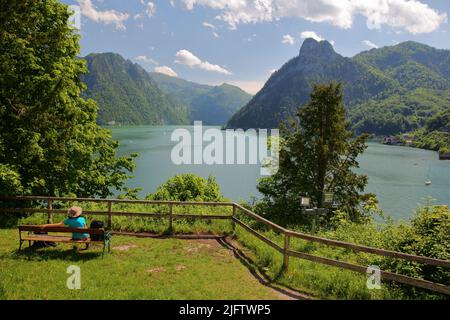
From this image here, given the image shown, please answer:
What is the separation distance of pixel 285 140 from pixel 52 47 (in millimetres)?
15172

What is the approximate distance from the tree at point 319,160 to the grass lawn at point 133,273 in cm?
1252

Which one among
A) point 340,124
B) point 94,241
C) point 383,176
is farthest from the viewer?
point 383,176

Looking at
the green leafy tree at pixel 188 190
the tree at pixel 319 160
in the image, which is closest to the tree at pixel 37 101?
the green leafy tree at pixel 188 190

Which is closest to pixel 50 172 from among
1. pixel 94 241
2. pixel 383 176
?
pixel 94 241

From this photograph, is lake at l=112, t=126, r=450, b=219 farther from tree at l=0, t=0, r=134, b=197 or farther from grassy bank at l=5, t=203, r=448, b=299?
grassy bank at l=5, t=203, r=448, b=299

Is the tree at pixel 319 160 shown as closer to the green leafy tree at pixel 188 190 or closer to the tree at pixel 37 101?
the green leafy tree at pixel 188 190

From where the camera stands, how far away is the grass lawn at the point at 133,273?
7.53 m

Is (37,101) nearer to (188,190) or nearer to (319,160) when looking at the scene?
(188,190)

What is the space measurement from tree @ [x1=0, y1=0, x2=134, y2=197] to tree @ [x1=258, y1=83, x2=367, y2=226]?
12.6m

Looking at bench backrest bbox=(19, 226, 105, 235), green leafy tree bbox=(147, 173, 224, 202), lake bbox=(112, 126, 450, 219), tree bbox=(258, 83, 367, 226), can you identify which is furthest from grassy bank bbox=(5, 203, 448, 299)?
lake bbox=(112, 126, 450, 219)

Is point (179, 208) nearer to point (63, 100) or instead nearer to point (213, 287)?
point (63, 100)

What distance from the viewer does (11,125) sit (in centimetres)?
1502

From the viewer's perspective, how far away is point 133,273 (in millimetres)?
9023
